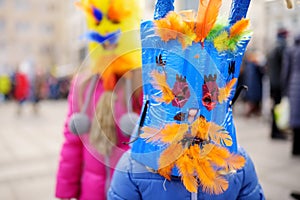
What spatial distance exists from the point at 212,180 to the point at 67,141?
1030mm

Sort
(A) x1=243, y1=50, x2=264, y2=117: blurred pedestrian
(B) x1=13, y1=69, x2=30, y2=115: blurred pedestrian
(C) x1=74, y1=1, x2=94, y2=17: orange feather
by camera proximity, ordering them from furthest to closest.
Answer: (B) x1=13, y1=69, x2=30, y2=115: blurred pedestrian < (A) x1=243, y1=50, x2=264, y2=117: blurred pedestrian < (C) x1=74, y1=1, x2=94, y2=17: orange feather

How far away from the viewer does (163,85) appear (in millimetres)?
948

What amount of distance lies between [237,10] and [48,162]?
368 cm

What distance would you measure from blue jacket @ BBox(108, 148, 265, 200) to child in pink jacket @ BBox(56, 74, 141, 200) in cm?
54

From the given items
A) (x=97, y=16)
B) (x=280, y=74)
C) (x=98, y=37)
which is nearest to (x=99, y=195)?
(x=98, y=37)

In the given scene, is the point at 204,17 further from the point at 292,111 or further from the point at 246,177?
the point at 292,111

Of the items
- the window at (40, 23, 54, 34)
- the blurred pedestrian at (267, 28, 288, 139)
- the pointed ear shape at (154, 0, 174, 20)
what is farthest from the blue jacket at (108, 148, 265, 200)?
the window at (40, 23, 54, 34)

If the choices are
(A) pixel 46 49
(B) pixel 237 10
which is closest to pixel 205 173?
(B) pixel 237 10

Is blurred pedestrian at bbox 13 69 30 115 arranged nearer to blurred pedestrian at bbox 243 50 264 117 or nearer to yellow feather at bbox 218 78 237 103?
blurred pedestrian at bbox 243 50 264 117

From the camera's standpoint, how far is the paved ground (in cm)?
304

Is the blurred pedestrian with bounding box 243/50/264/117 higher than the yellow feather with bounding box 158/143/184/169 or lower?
lower

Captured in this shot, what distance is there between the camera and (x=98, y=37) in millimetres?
1649

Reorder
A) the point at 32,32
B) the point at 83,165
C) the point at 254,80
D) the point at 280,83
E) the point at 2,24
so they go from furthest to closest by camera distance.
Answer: the point at 32,32 < the point at 2,24 < the point at 254,80 < the point at 280,83 < the point at 83,165

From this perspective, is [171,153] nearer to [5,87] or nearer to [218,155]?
[218,155]
